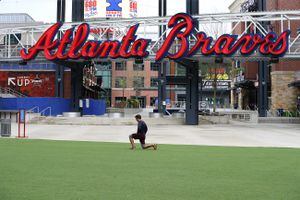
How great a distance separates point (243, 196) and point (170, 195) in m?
1.38

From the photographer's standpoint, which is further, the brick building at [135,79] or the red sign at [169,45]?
the brick building at [135,79]

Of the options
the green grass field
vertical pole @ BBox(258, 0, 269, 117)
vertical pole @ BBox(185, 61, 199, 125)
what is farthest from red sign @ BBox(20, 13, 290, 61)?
the green grass field

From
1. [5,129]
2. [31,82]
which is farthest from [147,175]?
[31,82]

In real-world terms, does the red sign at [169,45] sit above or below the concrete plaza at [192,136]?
above

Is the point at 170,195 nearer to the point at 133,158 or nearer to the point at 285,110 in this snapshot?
the point at 133,158

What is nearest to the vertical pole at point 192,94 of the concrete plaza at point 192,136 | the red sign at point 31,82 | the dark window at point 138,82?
the concrete plaza at point 192,136

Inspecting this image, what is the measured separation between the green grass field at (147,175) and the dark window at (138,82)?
9472 cm

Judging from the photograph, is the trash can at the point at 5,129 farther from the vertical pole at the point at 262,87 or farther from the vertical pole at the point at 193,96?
the vertical pole at the point at 262,87

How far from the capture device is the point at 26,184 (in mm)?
10344

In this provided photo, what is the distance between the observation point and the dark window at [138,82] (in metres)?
112

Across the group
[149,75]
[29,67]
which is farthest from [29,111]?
[149,75]

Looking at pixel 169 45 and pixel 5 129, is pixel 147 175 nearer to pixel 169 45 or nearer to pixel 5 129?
pixel 5 129

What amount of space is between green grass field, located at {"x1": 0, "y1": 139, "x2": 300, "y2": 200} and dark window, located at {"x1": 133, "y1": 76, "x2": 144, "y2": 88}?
9472 centimetres

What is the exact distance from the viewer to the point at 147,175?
11914mm
